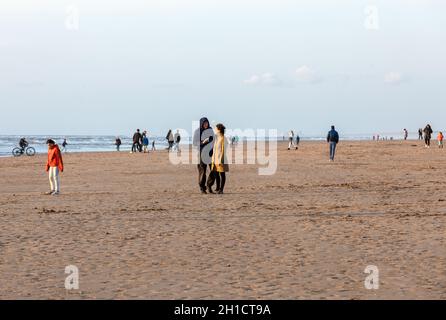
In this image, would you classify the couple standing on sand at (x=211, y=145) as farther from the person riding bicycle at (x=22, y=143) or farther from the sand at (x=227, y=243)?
the person riding bicycle at (x=22, y=143)

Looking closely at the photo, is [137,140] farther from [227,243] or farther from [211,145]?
[227,243]

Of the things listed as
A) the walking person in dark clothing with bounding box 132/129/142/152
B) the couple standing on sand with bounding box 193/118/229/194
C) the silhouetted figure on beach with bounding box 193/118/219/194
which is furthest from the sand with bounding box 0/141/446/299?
the walking person in dark clothing with bounding box 132/129/142/152

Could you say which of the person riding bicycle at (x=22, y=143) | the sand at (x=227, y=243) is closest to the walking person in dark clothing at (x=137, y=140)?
the person riding bicycle at (x=22, y=143)

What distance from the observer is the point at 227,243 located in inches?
391

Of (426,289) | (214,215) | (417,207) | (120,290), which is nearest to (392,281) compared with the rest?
(426,289)

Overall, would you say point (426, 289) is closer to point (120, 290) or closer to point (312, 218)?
point (120, 290)

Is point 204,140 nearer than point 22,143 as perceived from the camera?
Yes

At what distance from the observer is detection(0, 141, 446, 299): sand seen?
718 centimetres

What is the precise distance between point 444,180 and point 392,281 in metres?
15.4

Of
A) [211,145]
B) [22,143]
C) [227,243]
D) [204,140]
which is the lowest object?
[227,243]

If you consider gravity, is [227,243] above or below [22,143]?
below

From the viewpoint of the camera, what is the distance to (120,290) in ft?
23.3

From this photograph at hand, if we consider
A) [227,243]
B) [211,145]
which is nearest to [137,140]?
[211,145]

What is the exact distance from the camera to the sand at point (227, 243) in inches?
283
